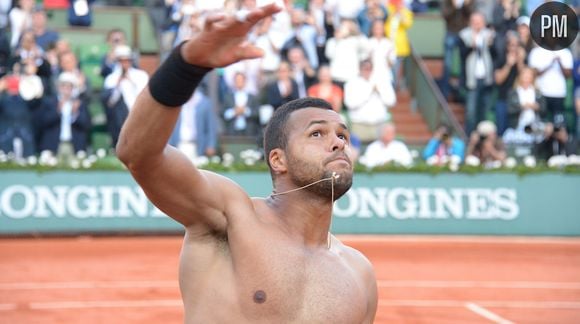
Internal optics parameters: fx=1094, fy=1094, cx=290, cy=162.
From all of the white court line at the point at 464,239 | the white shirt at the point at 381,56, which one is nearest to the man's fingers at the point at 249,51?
the white court line at the point at 464,239

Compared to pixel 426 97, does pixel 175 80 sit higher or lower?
higher

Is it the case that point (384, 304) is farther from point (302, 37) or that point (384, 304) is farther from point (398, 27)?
point (398, 27)

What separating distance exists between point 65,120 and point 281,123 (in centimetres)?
1415

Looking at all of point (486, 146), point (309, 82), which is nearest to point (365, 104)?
point (309, 82)

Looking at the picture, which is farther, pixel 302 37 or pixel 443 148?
pixel 302 37

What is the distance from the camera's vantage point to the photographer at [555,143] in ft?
66.0

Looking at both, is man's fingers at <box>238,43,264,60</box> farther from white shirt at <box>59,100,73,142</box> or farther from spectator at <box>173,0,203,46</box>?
white shirt at <box>59,100,73,142</box>

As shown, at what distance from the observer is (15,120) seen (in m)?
18.0

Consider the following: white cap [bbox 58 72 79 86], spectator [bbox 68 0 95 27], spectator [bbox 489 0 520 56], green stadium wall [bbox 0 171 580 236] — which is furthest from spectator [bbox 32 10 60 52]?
spectator [bbox 489 0 520 56]

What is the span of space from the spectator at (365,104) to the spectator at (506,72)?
240cm

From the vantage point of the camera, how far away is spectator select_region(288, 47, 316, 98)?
62.8ft

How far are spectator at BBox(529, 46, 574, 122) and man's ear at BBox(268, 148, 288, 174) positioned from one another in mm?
16180

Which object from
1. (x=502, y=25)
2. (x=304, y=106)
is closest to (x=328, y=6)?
(x=502, y=25)

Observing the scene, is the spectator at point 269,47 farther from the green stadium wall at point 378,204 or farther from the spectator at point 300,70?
the green stadium wall at point 378,204
